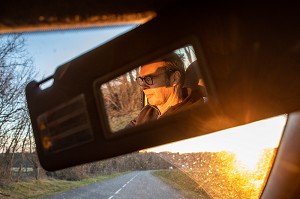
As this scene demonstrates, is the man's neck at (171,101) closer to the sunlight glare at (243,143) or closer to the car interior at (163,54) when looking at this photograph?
the car interior at (163,54)

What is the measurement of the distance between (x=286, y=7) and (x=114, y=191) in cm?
1012

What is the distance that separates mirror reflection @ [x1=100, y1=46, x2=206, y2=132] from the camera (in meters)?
1.68

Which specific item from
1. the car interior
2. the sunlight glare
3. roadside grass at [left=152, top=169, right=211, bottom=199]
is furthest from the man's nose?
roadside grass at [left=152, top=169, right=211, bottom=199]

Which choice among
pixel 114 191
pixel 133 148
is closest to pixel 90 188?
pixel 114 191

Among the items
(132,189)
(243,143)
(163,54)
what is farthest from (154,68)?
(132,189)

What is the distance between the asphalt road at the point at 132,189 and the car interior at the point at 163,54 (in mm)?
5615

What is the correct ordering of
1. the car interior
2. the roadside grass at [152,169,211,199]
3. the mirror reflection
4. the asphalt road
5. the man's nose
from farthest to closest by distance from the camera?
1. the asphalt road
2. the roadside grass at [152,169,211,199]
3. the man's nose
4. the mirror reflection
5. the car interior

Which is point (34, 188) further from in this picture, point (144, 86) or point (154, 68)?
point (154, 68)

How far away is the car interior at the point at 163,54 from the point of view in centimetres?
142

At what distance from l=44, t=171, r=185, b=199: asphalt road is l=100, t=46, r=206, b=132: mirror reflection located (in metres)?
4.79

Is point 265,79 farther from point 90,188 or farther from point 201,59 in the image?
point 90,188

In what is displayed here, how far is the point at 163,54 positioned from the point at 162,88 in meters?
0.91

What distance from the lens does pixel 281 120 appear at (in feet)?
11.2

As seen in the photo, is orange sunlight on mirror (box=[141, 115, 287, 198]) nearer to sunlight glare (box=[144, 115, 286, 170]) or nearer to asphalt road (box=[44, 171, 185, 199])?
sunlight glare (box=[144, 115, 286, 170])
